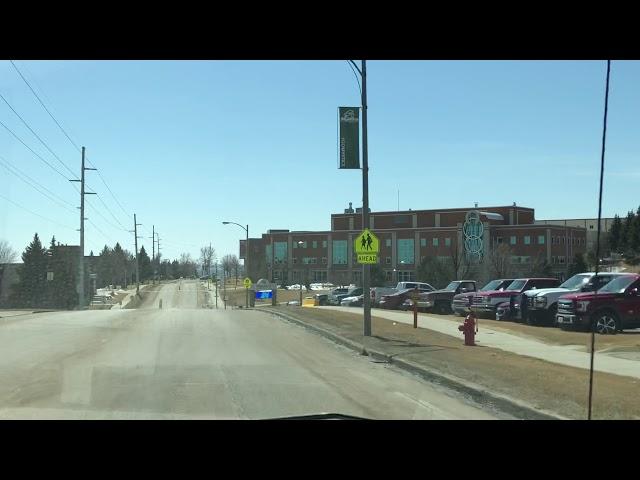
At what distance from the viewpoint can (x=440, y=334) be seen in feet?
70.9

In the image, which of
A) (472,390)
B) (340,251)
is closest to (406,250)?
(340,251)

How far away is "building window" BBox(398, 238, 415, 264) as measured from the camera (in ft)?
325

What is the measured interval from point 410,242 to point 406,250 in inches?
52.0

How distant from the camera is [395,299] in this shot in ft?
134

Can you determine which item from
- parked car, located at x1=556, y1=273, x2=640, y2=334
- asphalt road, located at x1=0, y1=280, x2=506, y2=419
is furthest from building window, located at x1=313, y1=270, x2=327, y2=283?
asphalt road, located at x1=0, y1=280, x2=506, y2=419

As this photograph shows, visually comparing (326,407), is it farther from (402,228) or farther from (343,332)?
(402,228)

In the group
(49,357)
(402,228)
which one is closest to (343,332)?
(49,357)

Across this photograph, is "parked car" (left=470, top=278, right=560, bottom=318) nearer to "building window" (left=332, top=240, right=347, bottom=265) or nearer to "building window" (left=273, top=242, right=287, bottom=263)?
"building window" (left=332, top=240, right=347, bottom=265)

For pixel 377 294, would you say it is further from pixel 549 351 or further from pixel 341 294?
pixel 549 351
